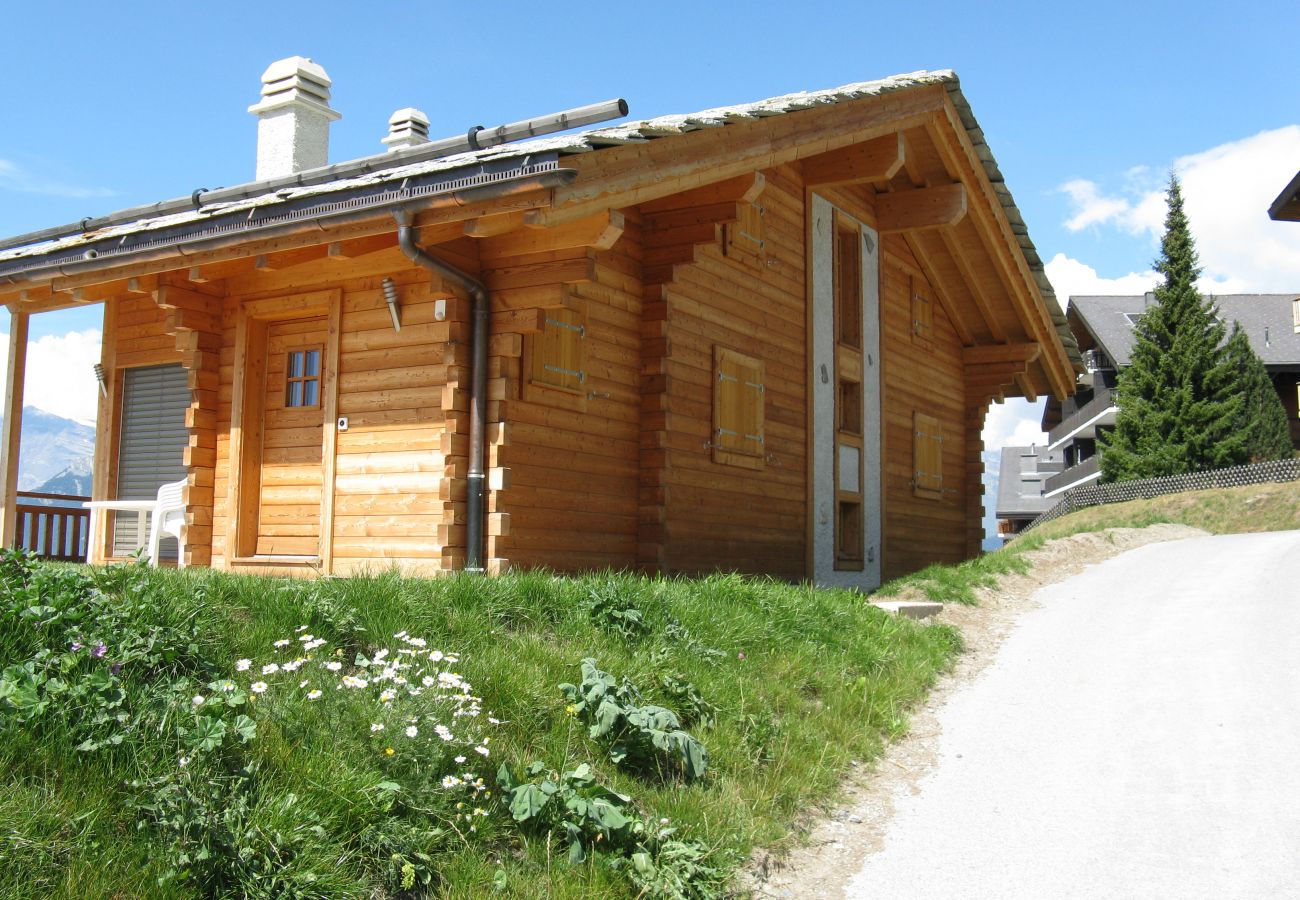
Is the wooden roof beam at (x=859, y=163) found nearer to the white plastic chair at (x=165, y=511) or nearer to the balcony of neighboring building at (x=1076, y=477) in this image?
the white plastic chair at (x=165, y=511)

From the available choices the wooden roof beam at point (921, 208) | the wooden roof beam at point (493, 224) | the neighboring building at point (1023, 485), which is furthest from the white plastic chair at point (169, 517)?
the neighboring building at point (1023, 485)

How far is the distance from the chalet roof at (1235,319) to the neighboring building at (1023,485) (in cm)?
2159

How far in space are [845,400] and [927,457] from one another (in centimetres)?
277

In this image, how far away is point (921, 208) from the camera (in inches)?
576

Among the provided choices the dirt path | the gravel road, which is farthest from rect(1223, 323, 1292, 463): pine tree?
the dirt path

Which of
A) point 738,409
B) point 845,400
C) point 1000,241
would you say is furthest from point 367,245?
point 1000,241

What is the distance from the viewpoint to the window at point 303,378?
10172mm

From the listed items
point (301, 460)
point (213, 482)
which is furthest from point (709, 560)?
point (213, 482)

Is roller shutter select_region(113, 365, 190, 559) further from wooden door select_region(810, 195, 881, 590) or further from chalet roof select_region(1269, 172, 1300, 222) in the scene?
chalet roof select_region(1269, 172, 1300, 222)

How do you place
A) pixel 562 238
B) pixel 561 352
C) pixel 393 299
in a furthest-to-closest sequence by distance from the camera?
pixel 561 352
pixel 393 299
pixel 562 238

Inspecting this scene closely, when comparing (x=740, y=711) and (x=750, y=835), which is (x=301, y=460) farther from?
(x=750, y=835)

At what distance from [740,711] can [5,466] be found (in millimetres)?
9018

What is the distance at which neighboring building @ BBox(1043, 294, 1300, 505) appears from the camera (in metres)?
41.5

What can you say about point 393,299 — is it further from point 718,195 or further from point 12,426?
point 12,426
